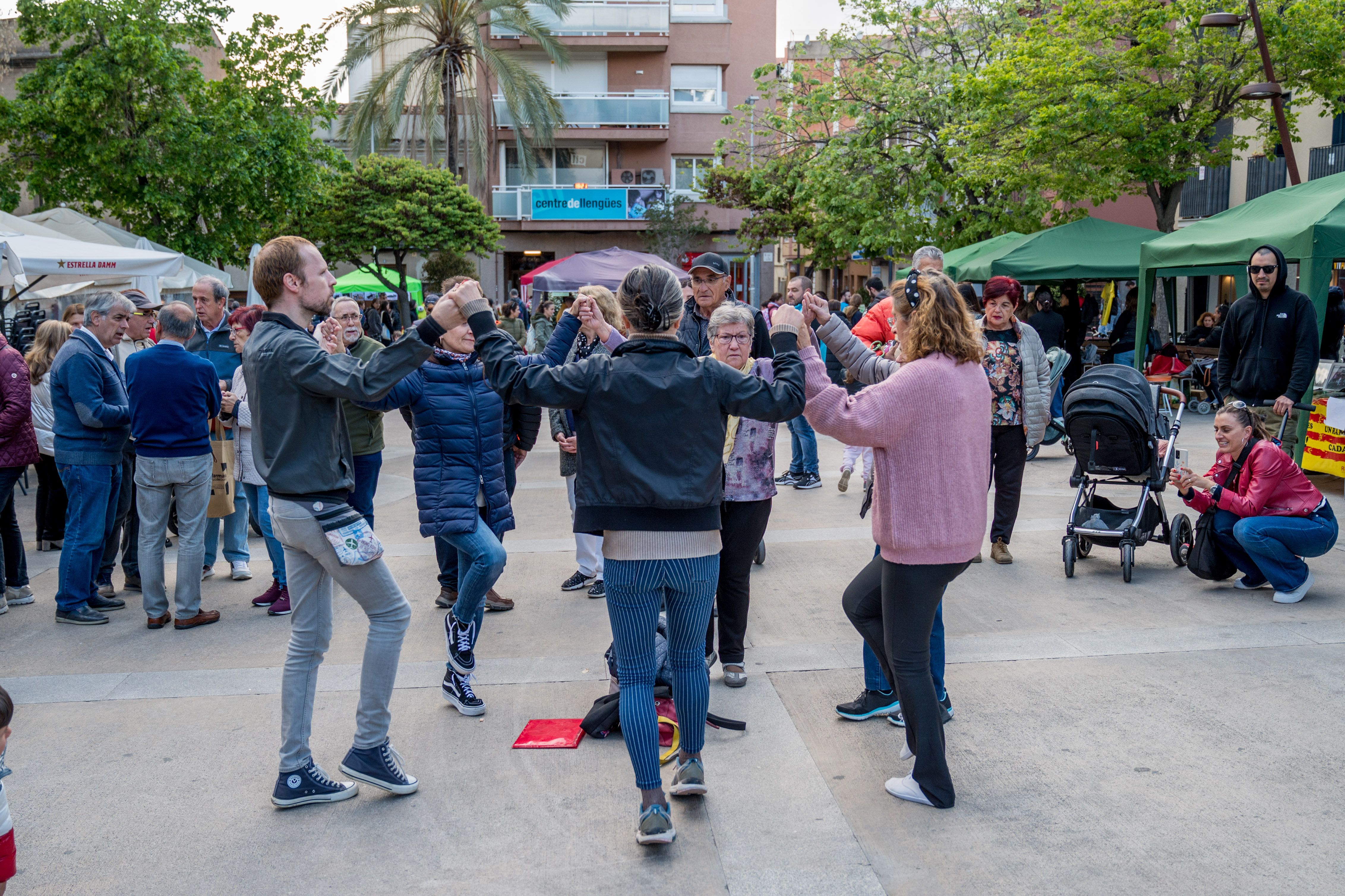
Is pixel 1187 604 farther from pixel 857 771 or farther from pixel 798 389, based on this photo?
pixel 798 389

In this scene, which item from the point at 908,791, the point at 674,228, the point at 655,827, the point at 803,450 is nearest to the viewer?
the point at 655,827

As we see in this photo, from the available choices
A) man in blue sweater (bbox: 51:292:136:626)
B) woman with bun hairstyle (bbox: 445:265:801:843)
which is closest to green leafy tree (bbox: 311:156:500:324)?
man in blue sweater (bbox: 51:292:136:626)

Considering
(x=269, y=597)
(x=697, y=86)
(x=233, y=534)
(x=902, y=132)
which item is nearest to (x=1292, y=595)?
(x=269, y=597)

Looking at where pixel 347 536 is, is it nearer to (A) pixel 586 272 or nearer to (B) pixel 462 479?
(B) pixel 462 479

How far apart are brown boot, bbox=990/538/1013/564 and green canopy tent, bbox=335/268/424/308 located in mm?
22382

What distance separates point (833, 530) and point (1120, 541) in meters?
2.26

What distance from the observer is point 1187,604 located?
6188 millimetres

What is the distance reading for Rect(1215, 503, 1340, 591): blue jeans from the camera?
6.06 meters

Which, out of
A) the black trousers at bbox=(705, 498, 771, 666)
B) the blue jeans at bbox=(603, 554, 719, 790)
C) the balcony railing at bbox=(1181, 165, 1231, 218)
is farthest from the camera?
the balcony railing at bbox=(1181, 165, 1231, 218)

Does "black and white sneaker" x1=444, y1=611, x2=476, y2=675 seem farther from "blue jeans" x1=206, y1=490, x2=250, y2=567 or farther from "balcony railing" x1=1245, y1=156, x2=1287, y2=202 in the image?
"balcony railing" x1=1245, y1=156, x2=1287, y2=202

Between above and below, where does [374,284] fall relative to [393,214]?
below

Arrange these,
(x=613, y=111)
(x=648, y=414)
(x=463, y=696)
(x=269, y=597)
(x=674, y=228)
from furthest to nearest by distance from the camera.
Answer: (x=613, y=111)
(x=674, y=228)
(x=269, y=597)
(x=463, y=696)
(x=648, y=414)

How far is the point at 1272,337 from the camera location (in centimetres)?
788

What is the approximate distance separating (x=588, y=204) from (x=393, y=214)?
11.5 metres
